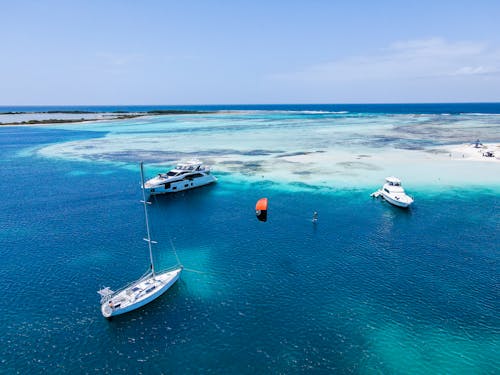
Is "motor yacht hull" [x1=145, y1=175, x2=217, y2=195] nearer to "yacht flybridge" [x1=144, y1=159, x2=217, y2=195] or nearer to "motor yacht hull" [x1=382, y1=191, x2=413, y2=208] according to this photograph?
"yacht flybridge" [x1=144, y1=159, x2=217, y2=195]

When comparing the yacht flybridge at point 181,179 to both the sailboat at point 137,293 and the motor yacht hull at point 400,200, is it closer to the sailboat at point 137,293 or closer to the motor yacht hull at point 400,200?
the sailboat at point 137,293

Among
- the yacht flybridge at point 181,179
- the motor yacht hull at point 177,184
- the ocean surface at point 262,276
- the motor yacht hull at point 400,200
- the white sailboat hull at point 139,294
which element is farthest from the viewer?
the yacht flybridge at point 181,179

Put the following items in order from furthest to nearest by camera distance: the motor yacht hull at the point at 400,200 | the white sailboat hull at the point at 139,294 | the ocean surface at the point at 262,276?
the motor yacht hull at the point at 400,200
the white sailboat hull at the point at 139,294
the ocean surface at the point at 262,276

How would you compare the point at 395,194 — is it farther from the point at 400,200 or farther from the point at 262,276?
the point at 262,276

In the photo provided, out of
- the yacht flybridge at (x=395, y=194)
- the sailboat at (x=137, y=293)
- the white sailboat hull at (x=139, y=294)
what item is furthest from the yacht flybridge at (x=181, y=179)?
the yacht flybridge at (x=395, y=194)

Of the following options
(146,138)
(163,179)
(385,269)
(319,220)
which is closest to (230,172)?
(163,179)
